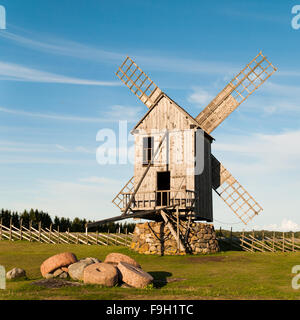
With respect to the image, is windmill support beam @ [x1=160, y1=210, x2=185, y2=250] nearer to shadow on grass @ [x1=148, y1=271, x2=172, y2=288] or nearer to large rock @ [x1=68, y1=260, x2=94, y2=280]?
shadow on grass @ [x1=148, y1=271, x2=172, y2=288]

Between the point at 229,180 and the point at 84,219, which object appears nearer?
the point at 229,180

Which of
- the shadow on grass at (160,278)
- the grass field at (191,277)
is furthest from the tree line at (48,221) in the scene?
the shadow on grass at (160,278)

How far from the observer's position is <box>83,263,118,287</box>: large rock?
57.4 feet

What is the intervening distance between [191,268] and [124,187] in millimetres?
9807

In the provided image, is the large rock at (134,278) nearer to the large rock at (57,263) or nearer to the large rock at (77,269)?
the large rock at (77,269)

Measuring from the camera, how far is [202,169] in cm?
3148

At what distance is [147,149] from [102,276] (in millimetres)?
15194

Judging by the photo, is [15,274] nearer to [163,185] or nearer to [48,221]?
[163,185]

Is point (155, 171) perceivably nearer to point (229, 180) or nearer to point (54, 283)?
point (229, 180)

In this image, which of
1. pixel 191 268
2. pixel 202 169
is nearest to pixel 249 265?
pixel 191 268

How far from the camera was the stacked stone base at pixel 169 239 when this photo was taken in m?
30.1

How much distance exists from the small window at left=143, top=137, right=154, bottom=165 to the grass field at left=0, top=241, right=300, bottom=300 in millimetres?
6542

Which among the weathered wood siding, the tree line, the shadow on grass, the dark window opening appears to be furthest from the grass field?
the tree line

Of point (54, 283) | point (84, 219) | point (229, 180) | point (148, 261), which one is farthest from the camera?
point (84, 219)
